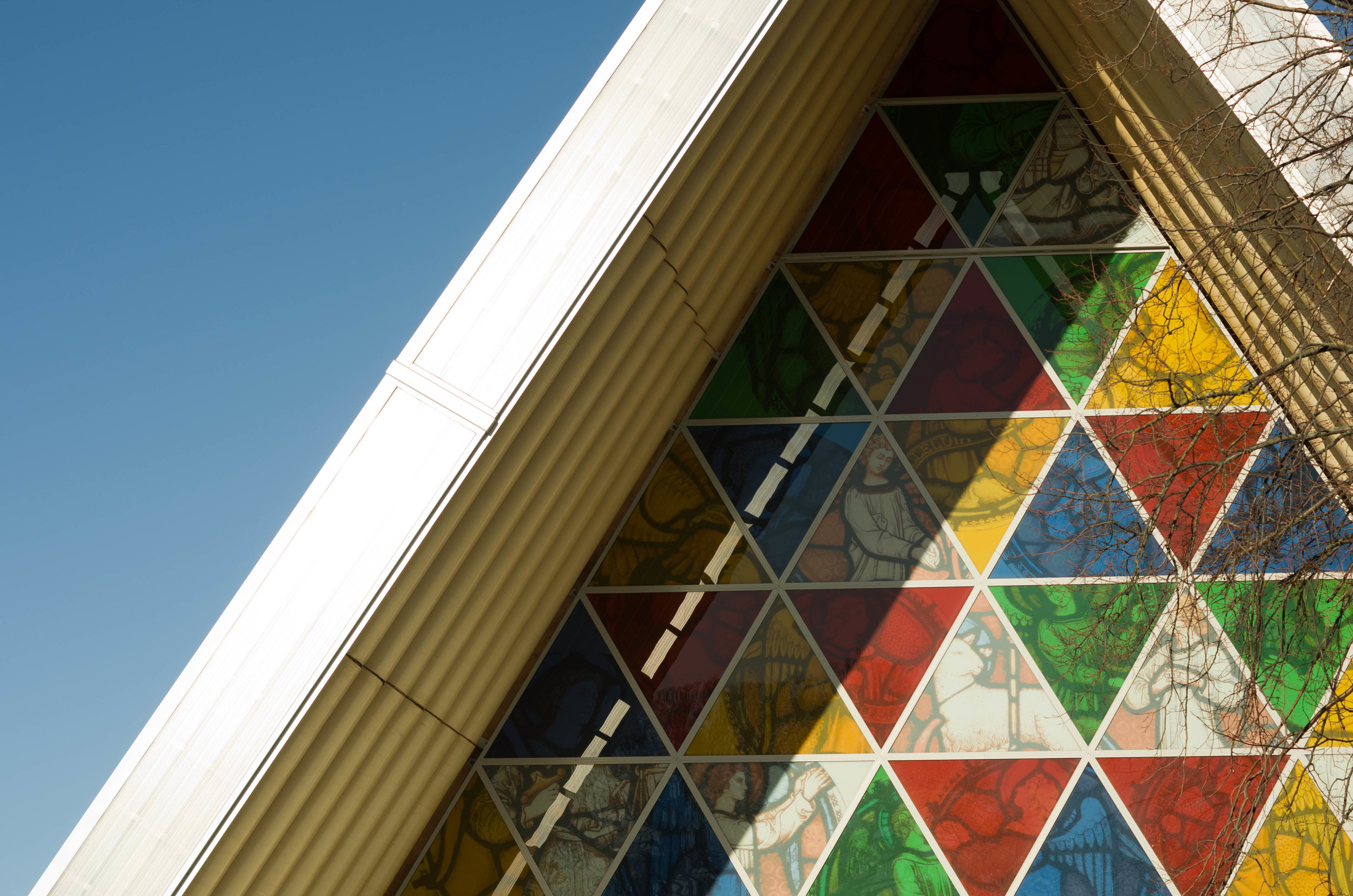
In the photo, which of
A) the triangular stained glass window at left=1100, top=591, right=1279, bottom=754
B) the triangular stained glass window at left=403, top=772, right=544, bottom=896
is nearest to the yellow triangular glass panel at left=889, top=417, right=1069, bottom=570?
the triangular stained glass window at left=1100, top=591, right=1279, bottom=754

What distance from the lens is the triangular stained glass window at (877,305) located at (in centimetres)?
486

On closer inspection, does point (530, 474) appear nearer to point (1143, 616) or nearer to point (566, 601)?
point (566, 601)

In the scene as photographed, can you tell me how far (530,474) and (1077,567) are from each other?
273 cm

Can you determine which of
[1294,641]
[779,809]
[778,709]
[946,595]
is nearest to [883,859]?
[779,809]

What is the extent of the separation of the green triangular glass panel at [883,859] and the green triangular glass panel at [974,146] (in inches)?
118

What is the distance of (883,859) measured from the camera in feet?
A: 14.1

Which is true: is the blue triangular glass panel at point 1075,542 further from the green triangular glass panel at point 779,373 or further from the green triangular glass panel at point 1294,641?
the green triangular glass panel at point 779,373

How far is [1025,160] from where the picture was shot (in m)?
5.00

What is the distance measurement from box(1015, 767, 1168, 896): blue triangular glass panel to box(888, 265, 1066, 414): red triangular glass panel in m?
1.93

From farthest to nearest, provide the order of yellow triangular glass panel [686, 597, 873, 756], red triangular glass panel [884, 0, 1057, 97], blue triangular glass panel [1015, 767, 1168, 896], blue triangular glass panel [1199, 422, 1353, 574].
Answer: red triangular glass panel [884, 0, 1057, 97]
yellow triangular glass panel [686, 597, 873, 756]
blue triangular glass panel [1015, 767, 1168, 896]
blue triangular glass panel [1199, 422, 1353, 574]

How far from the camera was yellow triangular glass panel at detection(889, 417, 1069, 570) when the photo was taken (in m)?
4.68

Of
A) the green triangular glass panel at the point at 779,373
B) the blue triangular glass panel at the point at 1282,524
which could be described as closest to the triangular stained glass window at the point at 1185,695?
the blue triangular glass panel at the point at 1282,524

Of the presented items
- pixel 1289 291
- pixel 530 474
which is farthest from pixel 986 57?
pixel 530 474

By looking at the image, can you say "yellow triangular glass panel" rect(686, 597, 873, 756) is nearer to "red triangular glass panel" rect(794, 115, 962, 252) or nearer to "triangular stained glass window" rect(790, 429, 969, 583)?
"triangular stained glass window" rect(790, 429, 969, 583)
